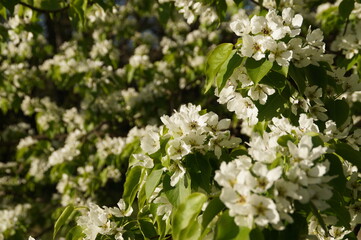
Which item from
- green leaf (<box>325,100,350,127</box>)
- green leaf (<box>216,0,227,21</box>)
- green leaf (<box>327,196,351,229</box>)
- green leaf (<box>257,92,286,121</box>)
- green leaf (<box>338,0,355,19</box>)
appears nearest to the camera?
green leaf (<box>327,196,351,229</box>)

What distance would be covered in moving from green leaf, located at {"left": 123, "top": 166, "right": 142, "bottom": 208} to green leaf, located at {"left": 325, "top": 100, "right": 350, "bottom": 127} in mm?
851

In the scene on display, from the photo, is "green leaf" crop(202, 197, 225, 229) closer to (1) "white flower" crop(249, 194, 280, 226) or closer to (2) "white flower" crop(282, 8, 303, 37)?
(1) "white flower" crop(249, 194, 280, 226)

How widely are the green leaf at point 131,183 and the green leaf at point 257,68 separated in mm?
555

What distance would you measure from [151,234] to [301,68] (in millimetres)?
860

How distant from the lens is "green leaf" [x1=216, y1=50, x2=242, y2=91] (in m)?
1.68

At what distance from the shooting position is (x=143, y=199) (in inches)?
68.6

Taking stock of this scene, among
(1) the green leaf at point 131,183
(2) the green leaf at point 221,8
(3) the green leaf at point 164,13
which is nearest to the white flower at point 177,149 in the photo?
(1) the green leaf at point 131,183

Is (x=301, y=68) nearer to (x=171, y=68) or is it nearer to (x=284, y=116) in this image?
(x=284, y=116)

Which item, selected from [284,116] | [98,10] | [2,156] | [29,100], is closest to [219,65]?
[284,116]

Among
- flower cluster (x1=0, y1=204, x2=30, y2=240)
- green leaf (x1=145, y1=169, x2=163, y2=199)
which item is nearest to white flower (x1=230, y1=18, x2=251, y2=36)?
→ green leaf (x1=145, y1=169, x2=163, y2=199)

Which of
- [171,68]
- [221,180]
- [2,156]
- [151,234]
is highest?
[221,180]

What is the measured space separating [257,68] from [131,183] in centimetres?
65

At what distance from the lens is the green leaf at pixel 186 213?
1316mm

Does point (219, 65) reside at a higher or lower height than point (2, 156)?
higher
